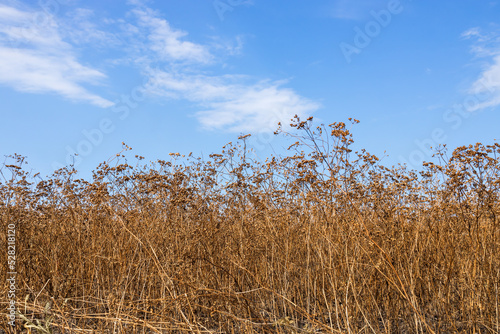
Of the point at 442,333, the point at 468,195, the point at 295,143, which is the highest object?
the point at 295,143

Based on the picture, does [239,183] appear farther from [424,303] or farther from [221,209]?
[424,303]

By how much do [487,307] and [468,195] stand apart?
3.30 feet

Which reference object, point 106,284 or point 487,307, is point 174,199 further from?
point 487,307

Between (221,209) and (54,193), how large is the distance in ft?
7.18

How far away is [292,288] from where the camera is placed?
3594mm

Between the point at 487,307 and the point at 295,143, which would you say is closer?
the point at 487,307

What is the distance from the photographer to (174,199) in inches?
163

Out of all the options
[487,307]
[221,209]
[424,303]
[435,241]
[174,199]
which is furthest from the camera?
[221,209]

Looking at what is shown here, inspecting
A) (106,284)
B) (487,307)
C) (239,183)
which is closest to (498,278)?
(487,307)

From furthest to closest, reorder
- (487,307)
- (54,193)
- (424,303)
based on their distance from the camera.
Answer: (54,193) < (424,303) < (487,307)

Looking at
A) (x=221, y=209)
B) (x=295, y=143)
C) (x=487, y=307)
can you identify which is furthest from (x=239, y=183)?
(x=487, y=307)

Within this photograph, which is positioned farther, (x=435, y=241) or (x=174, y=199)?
(x=174, y=199)

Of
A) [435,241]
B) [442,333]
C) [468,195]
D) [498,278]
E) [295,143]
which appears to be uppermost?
[295,143]

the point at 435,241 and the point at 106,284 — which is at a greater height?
the point at 435,241
